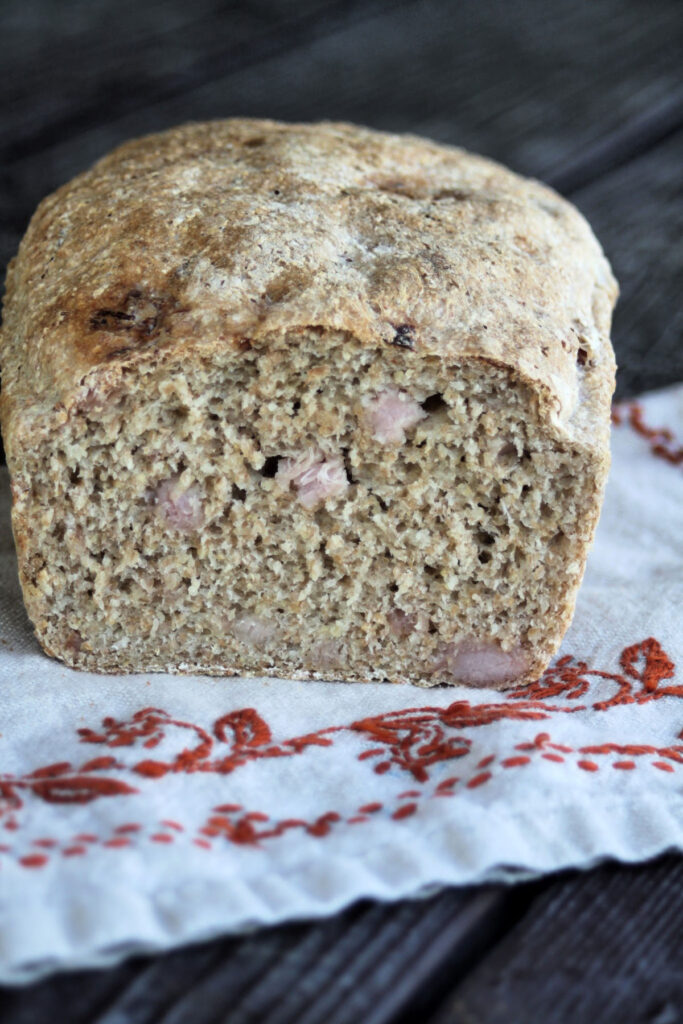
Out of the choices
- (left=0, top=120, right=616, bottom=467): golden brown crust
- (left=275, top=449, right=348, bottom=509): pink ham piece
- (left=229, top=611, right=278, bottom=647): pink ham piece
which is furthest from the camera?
(left=229, top=611, right=278, bottom=647): pink ham piece

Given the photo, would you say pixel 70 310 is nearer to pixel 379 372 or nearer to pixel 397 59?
pixel 379 372

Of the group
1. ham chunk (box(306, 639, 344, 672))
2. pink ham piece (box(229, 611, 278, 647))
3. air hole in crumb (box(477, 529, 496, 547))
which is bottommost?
ham chunk (box(306, 639, 344, 672))

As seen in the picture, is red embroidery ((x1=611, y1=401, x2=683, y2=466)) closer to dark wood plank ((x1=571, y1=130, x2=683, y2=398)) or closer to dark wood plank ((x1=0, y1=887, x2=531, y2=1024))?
dark wood plank ((x1=571, y1=130, x2=683, y2=398))

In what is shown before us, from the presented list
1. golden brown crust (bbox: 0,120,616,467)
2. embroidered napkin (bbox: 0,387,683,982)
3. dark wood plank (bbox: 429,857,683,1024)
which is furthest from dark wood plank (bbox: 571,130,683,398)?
dark wood plank (bbox: 429,857,683,1024)

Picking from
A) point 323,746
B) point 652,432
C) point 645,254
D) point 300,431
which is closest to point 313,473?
point 300,431

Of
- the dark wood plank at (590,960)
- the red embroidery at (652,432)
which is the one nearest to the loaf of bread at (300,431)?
the dark wood plank at (590,960)

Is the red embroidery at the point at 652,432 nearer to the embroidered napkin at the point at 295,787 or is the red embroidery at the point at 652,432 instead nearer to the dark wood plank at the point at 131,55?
the embroidered napkin at the point at 295,787

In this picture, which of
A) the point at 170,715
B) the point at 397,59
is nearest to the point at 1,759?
the point at 170,715
